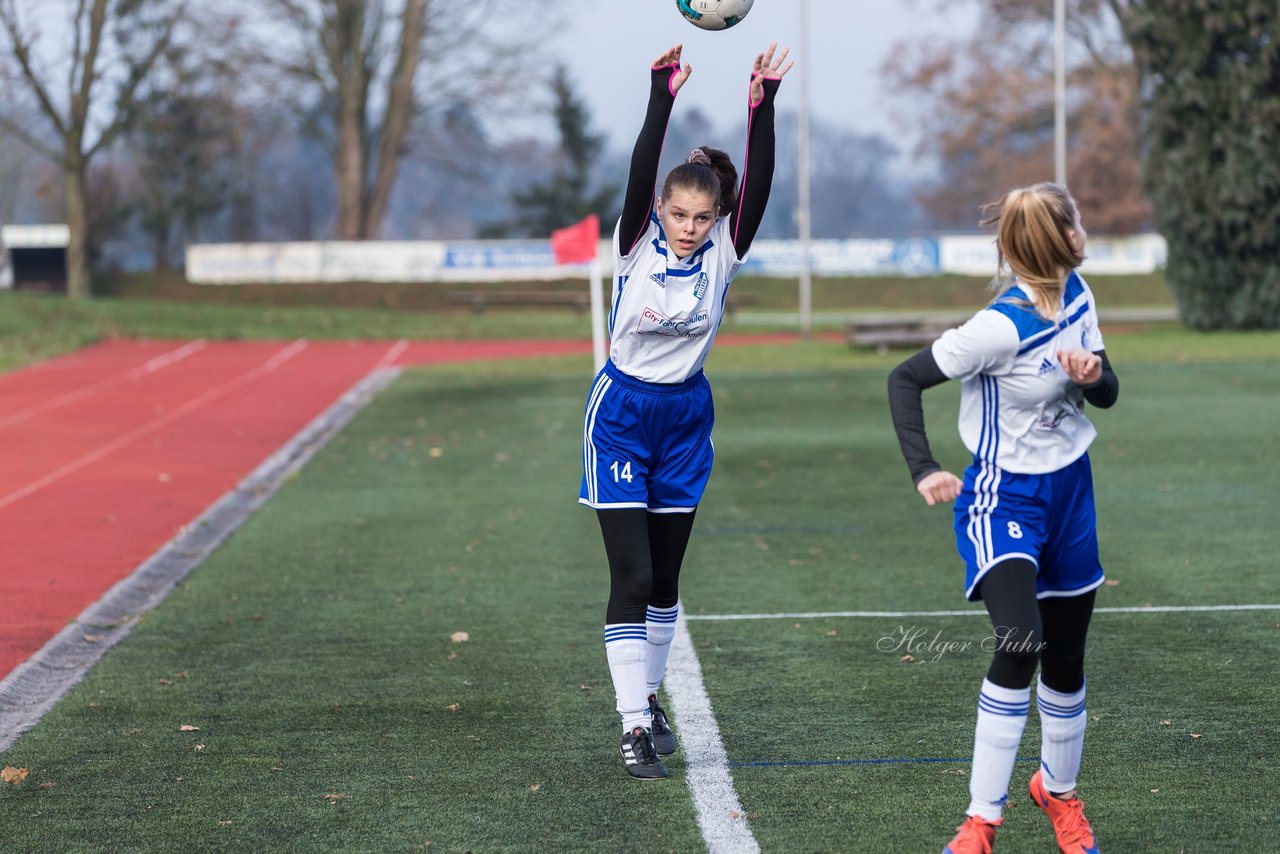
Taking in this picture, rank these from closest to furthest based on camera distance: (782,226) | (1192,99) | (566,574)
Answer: (566,574), (1192,99), (782,226)

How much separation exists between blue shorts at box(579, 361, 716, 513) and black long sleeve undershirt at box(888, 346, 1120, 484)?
3.33ft

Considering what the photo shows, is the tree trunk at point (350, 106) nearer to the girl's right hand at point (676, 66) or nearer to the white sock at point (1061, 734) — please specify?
the girl's right hand at point (676, 66)

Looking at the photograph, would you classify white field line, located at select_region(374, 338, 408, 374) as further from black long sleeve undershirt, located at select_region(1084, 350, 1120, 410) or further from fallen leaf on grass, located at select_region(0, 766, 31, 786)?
black long sleeve undershirt, located at select_region(1084, 350, 1120, 410)

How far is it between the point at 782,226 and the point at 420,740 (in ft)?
401

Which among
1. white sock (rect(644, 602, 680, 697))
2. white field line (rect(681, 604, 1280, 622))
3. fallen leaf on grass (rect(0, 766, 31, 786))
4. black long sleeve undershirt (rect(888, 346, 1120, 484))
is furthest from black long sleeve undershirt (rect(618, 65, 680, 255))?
white field line (rect(681, 604, 1280, 622))

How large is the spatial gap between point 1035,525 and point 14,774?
133 inches

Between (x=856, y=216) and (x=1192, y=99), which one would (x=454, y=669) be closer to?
(x=1192, y=99)

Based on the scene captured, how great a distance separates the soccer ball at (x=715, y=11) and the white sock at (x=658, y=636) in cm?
213

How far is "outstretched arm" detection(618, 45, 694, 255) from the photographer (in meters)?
4.80

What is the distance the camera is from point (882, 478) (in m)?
12.5

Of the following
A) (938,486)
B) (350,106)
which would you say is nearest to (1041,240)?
(938,486)

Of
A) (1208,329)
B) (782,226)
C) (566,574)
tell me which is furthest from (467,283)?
(782,226)

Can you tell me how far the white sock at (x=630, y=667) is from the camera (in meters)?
4.99

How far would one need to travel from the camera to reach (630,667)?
500cm
